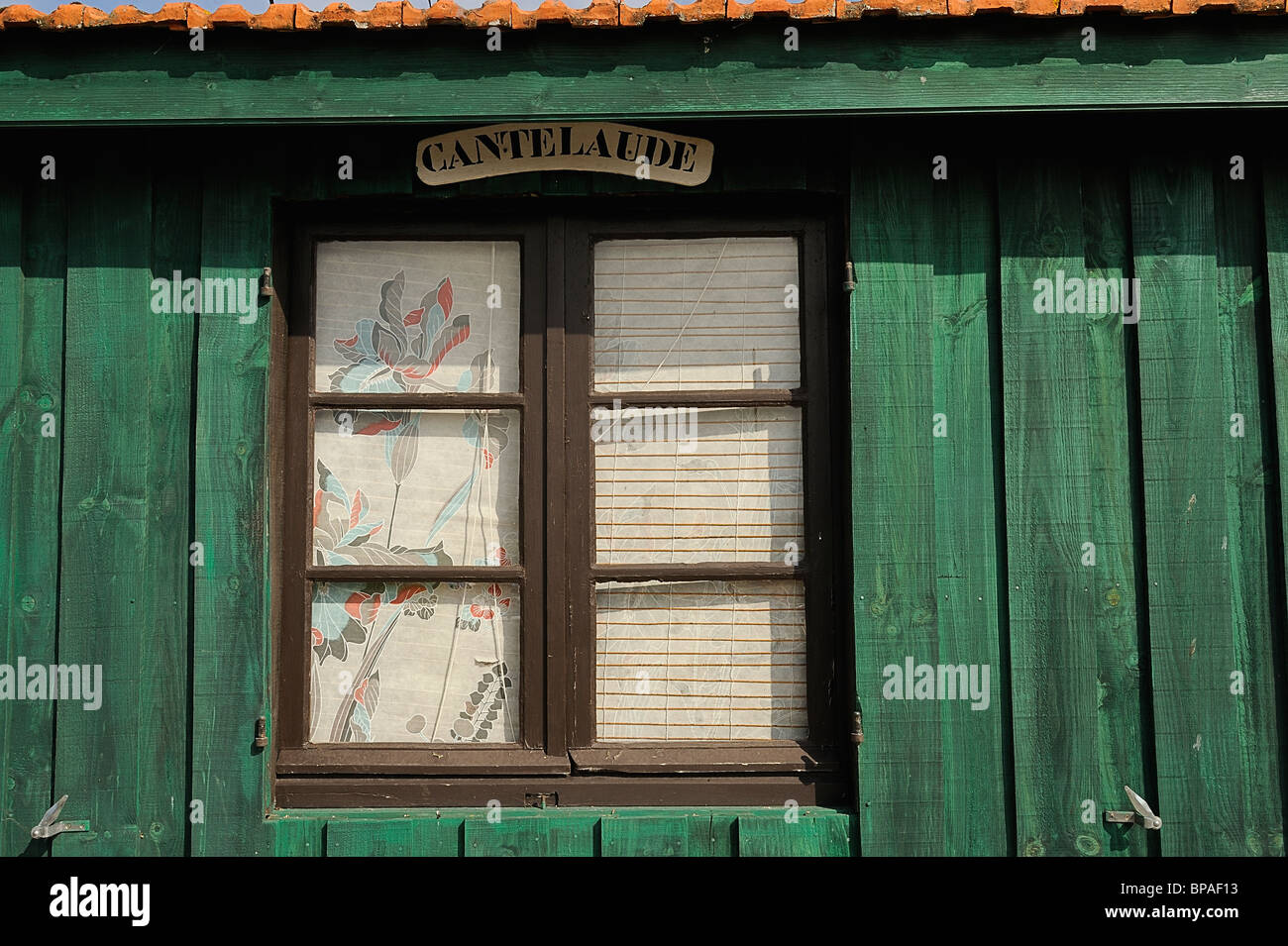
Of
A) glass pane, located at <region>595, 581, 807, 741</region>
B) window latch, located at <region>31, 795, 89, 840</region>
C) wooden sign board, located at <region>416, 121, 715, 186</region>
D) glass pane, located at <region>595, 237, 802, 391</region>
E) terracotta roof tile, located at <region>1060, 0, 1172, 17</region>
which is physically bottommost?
window latch, located at <region>31, 795, 89, 840</region>

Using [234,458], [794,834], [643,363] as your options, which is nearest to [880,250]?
[643,363]

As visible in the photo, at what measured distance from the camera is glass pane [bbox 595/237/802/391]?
3537 millimetres

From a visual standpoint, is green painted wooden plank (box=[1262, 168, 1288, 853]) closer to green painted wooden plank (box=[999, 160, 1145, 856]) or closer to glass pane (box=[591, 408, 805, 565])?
green painted wooden plank (box=[999, 160, 1145, 856])

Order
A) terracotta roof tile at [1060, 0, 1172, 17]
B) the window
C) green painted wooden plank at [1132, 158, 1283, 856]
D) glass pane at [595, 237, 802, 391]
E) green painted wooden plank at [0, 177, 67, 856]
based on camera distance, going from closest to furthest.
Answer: terracotta roof tile at [1060, 0, 1172, 17] < green painted wooden plank at [1132, 158, 1283, 856] < green painted wooden plank at [0, 177, 67, 856] < the window < glass pane at [595, 237, 802, 391]

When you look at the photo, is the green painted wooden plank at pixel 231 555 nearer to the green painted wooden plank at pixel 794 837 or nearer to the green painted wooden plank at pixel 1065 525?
the green painted wooden plank at pixel 794 837

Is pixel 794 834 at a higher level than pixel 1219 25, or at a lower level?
lower

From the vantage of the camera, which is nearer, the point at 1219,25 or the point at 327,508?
the point at 1219,25

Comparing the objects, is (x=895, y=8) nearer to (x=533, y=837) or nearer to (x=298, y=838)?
(x=533, y=837)

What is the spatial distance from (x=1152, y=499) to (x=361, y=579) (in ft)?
8.62

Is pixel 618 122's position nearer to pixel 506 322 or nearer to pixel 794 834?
pixel 506 322

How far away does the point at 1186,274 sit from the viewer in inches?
131

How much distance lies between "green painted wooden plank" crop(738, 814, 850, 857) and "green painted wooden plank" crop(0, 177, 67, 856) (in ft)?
7.49

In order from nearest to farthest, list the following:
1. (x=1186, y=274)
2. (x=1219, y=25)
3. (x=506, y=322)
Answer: (x=1219, y=25) → (x=1186, y=274) → (x=506, y=322)

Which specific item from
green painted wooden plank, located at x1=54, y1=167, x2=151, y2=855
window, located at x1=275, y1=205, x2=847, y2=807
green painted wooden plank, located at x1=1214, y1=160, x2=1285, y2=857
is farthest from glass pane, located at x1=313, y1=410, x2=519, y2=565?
green painted wooden plank, located at x1=1214, y1=160, x2=1285, y2=857
